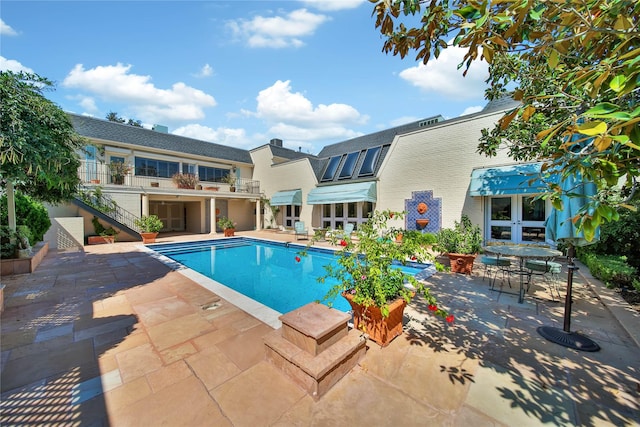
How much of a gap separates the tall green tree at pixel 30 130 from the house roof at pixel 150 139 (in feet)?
35.4

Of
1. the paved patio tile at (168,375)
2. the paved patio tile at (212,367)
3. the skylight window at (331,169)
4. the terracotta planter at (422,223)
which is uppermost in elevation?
the skylight window at (331,169)

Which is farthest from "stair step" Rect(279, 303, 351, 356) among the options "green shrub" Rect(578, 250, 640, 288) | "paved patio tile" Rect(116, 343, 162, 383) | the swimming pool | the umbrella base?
"green shrub" Rect(578, 250, 640, 288)

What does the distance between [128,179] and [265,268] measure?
1377 centimetres

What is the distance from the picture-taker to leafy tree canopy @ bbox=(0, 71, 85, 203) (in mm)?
5469

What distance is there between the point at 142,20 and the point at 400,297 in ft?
35.8

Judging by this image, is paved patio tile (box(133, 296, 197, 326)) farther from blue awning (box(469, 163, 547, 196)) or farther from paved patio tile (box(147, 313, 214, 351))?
blue awning (box(469, 163, 547, 196))

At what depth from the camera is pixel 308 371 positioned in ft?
9.41

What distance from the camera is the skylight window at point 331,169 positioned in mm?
19992

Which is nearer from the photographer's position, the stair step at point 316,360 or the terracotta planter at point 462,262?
the stair step at point 316,360

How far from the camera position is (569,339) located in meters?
3.98

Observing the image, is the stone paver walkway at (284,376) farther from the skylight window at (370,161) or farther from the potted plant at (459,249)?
the skylight window at (370,161)

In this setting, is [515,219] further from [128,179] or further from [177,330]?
[128,179]

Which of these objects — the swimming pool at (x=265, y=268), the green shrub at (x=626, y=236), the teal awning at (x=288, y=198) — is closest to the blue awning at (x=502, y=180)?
the green shrub at (x=626, y=236)

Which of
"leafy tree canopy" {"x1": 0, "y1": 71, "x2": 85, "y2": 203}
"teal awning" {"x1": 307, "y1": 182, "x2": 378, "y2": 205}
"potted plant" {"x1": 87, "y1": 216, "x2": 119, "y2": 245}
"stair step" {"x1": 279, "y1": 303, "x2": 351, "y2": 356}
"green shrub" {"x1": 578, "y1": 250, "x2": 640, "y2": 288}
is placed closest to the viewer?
"stair step" {"x1": 279, "y1": 303, "x2": 351, "y2": 356}
